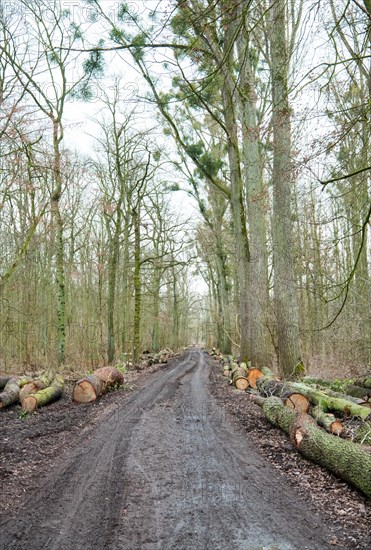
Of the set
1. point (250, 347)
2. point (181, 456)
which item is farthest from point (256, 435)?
point (250, 347)

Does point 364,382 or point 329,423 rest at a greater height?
point 364,382

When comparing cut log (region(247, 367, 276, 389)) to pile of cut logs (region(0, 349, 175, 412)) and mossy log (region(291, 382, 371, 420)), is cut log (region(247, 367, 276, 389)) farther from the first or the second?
pile of cut logs (region(0, 349, 175, 412))

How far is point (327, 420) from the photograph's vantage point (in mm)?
6055

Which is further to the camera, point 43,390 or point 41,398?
point 43,390

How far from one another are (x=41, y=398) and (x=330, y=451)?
20.0 feet

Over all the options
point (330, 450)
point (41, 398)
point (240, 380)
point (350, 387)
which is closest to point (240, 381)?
point (240, 380)

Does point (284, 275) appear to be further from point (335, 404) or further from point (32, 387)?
point (32, 387)

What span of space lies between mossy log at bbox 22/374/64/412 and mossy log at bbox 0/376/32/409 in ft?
1.22

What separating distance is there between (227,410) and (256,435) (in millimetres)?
1826

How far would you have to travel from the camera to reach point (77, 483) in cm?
438

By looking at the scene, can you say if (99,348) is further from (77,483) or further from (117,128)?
(77,483)

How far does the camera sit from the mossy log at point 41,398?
8289mm

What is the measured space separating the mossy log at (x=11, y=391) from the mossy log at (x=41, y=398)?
0.37m

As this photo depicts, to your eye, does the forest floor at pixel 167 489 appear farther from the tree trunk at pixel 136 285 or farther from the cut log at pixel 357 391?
the tree trunk at pixel 136 285
